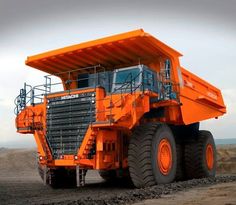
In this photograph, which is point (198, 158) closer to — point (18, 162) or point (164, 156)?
point (164, 156)

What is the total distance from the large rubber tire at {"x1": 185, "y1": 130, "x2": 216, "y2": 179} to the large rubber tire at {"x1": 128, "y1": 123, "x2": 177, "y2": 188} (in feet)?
8.85

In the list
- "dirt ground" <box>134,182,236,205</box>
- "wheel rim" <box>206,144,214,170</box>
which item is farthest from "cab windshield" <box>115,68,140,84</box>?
"wheel rim" <box>206,144,214,170</box>

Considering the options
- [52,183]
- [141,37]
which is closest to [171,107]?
[141,37]

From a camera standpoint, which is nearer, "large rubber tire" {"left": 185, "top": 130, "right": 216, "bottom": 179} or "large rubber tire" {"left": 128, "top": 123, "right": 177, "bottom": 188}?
"large rubber tire" {"left": 128, "top": 123, "right": 177, "bottom": 188}

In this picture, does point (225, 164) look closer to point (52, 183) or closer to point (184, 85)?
point (184, 85)

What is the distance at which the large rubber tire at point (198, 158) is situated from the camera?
12.2m

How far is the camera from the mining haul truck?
9.18m

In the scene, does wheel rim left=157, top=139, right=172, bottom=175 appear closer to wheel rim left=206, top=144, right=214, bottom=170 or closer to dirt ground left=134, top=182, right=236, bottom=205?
dirt ground left=134, top=182, right=236, bottom=205

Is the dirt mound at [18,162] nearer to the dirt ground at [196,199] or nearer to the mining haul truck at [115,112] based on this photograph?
the mining haul truck at [115,112]

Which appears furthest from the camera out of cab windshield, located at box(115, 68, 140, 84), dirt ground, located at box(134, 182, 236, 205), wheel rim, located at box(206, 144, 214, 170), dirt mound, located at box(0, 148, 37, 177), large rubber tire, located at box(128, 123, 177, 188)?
dirt mound, located at box(0, 148, 37, 177)

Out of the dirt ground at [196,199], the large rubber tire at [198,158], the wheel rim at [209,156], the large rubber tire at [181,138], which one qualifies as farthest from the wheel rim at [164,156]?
the wheel rim at [209,156]

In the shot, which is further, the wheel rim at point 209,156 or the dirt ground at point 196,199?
the wheel rim at point 209,156

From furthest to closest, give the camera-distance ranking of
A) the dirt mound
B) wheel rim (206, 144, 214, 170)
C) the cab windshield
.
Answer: the dirt mound, wheel rim (206, 144, 214, 170), the cab windshield

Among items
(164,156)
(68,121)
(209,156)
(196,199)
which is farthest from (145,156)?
(209,156)
